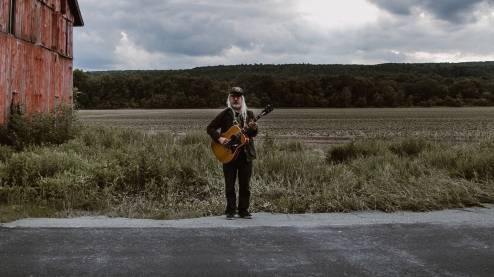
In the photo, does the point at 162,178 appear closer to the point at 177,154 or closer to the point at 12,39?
the point at 177,154

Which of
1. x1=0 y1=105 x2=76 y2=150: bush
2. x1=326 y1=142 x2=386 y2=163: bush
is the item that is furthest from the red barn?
x1=326 y1=142 x2=386 y2=163: bush

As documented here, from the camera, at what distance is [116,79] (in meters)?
98.4

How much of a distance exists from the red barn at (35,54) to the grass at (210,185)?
383 cm

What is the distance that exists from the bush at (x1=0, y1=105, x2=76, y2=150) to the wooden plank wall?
0.35 meters

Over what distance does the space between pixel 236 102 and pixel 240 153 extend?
0.72 m

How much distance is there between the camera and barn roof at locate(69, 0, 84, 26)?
24188 mm

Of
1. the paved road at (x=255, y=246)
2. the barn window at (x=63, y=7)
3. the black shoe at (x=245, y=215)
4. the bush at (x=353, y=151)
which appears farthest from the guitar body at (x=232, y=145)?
the barn window at (x=63, y=7)

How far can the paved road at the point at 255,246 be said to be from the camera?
522cm

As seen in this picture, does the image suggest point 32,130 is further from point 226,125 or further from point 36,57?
point 226,125

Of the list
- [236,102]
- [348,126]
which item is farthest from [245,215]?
[348,126]

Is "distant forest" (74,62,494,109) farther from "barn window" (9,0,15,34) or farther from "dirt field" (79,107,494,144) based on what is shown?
"barn window" (9,0,15,34)

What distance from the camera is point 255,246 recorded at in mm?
6098

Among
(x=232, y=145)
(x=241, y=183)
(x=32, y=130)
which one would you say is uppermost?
(x=232, y=145)

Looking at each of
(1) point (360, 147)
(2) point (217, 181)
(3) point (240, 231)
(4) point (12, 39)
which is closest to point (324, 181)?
(2) point (217, 181)
